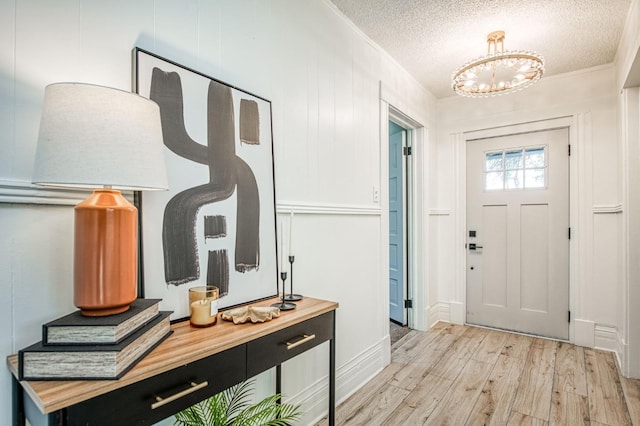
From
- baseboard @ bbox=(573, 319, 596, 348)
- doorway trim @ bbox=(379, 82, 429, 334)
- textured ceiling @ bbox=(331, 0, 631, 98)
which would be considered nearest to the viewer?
textured ceiling @ bbox=(331, 0, 631, 98)

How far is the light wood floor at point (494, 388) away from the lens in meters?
1.94

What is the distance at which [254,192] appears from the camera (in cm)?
156

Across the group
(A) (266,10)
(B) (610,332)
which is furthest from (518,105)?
(A) (266,10)

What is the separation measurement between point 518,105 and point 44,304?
3873mm

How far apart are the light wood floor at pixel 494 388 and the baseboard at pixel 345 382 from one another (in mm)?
51

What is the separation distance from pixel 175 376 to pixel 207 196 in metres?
0.69

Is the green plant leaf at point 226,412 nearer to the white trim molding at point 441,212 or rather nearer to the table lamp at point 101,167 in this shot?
the table lamp at point 101,167

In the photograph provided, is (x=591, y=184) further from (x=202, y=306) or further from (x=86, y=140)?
(x=86, y=140)

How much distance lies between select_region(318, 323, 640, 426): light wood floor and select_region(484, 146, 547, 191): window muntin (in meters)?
1.50

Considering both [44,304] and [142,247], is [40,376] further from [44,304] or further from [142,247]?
[142,247]

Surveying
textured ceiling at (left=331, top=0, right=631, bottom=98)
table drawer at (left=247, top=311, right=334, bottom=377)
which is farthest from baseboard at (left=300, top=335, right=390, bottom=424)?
textured ceiling at (left=331, top=0, right=631, bottom=98)

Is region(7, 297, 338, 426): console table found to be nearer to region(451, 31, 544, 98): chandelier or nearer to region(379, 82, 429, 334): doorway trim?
region(451, 31, 544, 98): chandelier

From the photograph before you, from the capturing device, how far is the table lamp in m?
0.78

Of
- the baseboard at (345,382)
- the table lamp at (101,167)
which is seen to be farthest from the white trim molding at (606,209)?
the table lamp at (101,167)
